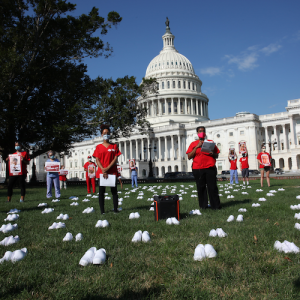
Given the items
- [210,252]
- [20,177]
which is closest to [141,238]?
[210,252]

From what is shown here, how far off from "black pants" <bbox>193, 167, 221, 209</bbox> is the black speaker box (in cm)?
205

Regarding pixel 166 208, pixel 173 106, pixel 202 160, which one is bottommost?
pixel 166 208

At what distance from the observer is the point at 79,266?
366 centimetres

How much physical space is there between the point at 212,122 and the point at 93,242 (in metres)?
89.9

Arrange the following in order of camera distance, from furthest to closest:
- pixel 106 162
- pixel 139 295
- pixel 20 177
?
pixel 20 177, pixel 106 162, pixel 139 295

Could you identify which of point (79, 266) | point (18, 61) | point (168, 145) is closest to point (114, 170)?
point (79, 266)

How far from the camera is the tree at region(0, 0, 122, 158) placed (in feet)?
85.9

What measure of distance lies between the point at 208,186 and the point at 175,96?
10088cm

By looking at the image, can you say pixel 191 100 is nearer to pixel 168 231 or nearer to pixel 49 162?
pixel 49 162

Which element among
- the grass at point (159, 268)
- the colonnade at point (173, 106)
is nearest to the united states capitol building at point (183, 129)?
the colonnade at point (173, 106)

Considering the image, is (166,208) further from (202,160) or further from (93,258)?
(93,258)

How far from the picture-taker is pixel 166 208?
21.5ft

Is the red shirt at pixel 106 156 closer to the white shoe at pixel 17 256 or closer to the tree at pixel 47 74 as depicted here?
the white shoe at pixel 17 256

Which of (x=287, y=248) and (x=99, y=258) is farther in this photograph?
(x=287, y=248)
